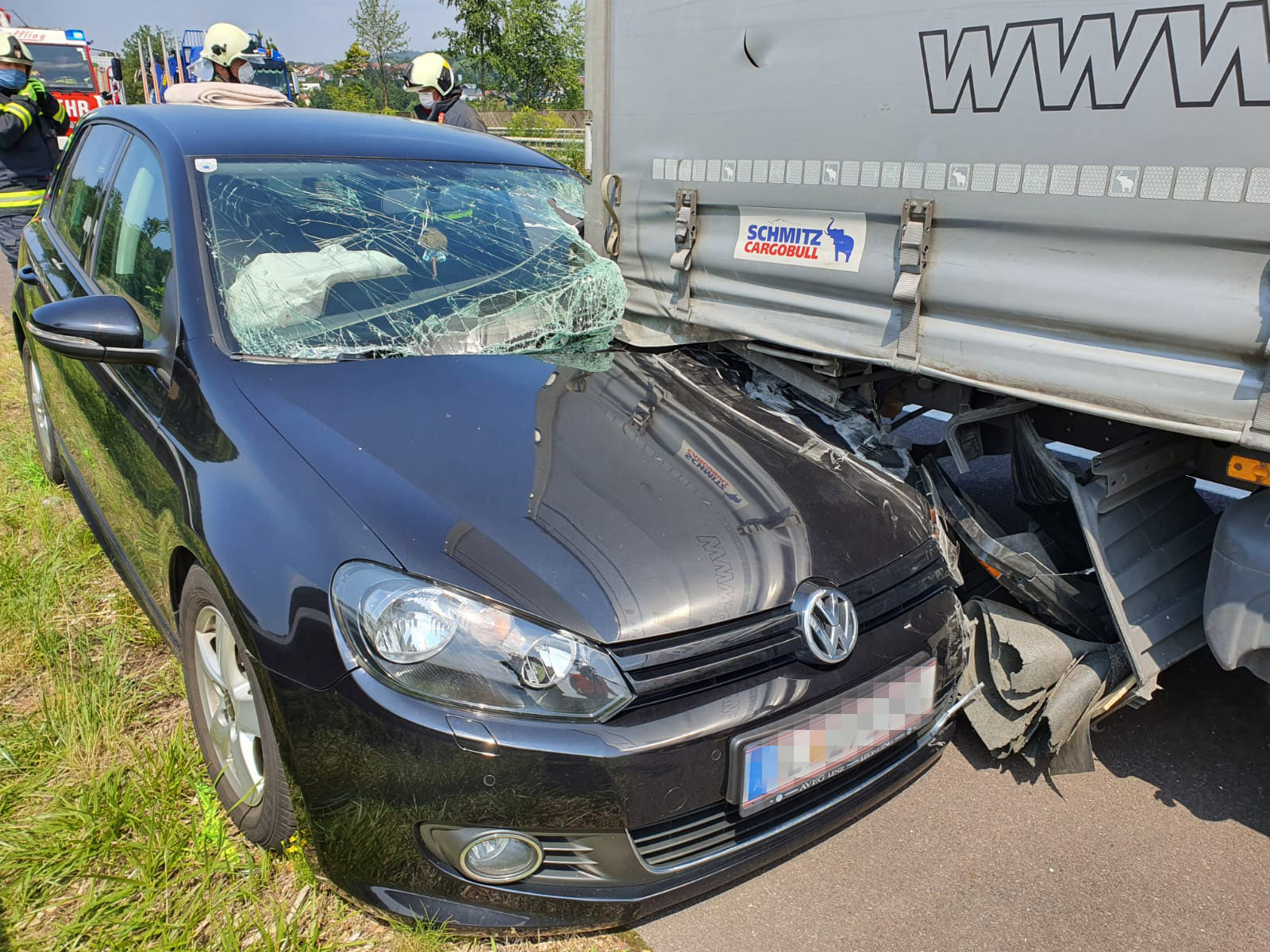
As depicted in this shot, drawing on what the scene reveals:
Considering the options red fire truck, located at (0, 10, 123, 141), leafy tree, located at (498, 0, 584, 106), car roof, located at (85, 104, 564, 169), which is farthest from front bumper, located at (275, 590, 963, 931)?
leafy tree, located at (498, 0, 584, 106)

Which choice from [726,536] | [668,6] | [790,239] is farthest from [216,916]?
[668,6]

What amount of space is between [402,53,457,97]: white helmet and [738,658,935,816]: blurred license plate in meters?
5.33

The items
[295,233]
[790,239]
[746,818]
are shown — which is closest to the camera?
[746,818]

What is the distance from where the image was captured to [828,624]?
70.9 inches

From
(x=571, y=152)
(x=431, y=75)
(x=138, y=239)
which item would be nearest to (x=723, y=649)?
(x=138, y=239)

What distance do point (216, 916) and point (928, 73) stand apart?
252 cm

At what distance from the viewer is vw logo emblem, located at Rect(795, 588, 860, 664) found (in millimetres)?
1770

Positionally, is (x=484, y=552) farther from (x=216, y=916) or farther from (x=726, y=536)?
(x=216, y=916)

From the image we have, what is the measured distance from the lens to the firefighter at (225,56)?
5.14 meters

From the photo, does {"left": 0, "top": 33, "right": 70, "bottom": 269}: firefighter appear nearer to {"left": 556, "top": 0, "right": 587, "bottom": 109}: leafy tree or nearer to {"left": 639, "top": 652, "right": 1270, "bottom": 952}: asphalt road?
{"left": 639, "top": 652, "right": 1270, "bottom": 952}: asphalt road

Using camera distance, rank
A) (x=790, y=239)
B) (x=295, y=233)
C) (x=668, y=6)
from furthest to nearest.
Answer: (x=668, y=6) < (x=790, y=239) < (x=295, y=233)

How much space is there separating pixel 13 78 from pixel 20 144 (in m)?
0.39

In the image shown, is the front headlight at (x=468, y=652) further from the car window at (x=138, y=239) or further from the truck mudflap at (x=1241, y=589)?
the truck mudflap at (x=1241, y=589)

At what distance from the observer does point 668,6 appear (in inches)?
114
